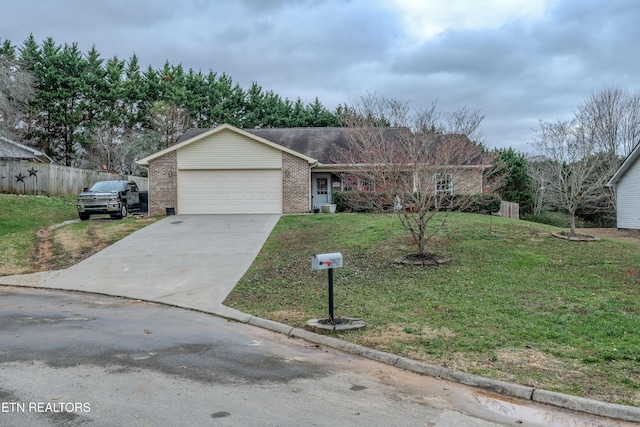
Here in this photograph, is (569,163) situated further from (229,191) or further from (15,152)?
(15,152)

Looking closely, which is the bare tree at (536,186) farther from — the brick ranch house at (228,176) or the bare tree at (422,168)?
the bare tree at (422,168)

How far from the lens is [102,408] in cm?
433

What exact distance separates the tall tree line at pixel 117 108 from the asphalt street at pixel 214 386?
3409 centimetres

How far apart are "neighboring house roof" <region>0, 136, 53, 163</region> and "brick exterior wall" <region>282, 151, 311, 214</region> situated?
49.5ft

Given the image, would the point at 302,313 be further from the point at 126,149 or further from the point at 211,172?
the point at 126,149

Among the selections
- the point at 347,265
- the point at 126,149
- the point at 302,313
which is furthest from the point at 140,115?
the point at 302,313

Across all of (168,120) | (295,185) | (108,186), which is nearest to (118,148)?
(168,120)

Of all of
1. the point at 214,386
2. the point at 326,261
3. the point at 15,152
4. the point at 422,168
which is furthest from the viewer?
the point at 15,152

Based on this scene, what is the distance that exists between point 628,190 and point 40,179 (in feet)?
104

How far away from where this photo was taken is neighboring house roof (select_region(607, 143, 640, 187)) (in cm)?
2370

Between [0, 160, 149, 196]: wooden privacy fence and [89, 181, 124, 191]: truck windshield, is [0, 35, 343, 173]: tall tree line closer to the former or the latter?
[0, 160, 149, 196]: wooden privacy fence

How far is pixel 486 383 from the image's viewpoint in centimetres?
528

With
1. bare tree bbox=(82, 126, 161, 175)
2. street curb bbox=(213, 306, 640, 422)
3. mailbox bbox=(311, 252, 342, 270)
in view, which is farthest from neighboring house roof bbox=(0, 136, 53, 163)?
street curb bbox=(213, 306, 640, 422)

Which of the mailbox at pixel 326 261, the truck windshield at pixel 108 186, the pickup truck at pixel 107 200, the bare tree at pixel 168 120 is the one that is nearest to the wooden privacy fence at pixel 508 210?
the pickup truck at pixel 107 200
